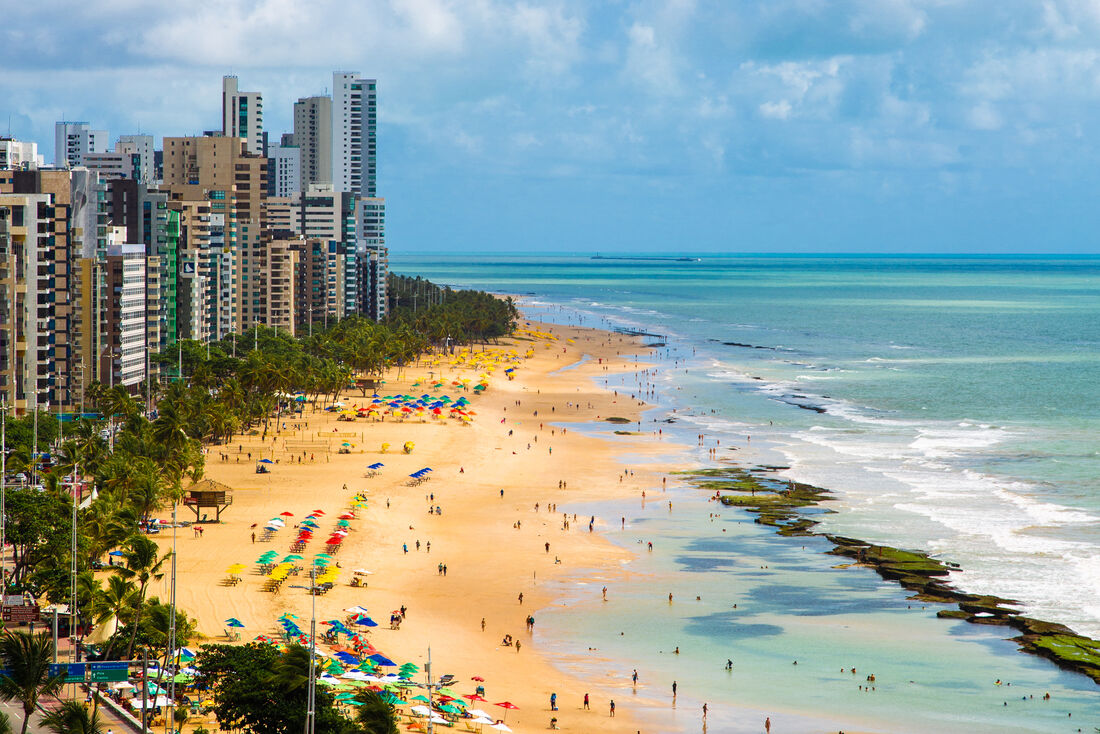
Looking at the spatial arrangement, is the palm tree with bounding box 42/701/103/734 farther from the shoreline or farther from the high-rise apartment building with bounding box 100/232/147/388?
the high-rise apartment building with bounding box 100/232/147/388

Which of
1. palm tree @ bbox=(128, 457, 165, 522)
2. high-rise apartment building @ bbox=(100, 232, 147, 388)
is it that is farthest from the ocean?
high-rise apartment building @ bbox=(100, 232, 147, 388)

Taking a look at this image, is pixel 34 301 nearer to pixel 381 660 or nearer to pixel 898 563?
pixel 381 660

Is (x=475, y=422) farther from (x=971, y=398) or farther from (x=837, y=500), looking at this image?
(x=971, y=398)

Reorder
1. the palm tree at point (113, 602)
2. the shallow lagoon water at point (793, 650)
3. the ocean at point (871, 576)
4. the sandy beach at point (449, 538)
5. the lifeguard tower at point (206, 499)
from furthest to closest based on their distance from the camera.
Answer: the lifeguard tower at point (206, 499) → the sandy beach at point (449, 538) → the ocean at point (871, 576) → the shallow lagoon water at point (793, 650) → the palm tree at point (113, 602)

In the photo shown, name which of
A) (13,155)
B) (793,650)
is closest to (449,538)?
(793,650)

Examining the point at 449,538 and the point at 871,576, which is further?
the point at 449,538

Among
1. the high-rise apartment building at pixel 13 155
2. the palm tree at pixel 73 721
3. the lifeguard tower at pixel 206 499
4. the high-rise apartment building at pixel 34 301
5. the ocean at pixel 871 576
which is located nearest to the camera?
the palm tree at pixel 73 721

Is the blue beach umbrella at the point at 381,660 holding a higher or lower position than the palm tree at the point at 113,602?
lower

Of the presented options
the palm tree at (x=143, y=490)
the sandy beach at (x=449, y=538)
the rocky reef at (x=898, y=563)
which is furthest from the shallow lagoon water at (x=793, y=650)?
the palm tree at (x=143, y=490)

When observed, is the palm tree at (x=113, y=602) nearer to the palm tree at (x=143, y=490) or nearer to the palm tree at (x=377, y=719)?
the palm tree at (x=377, y=719)
